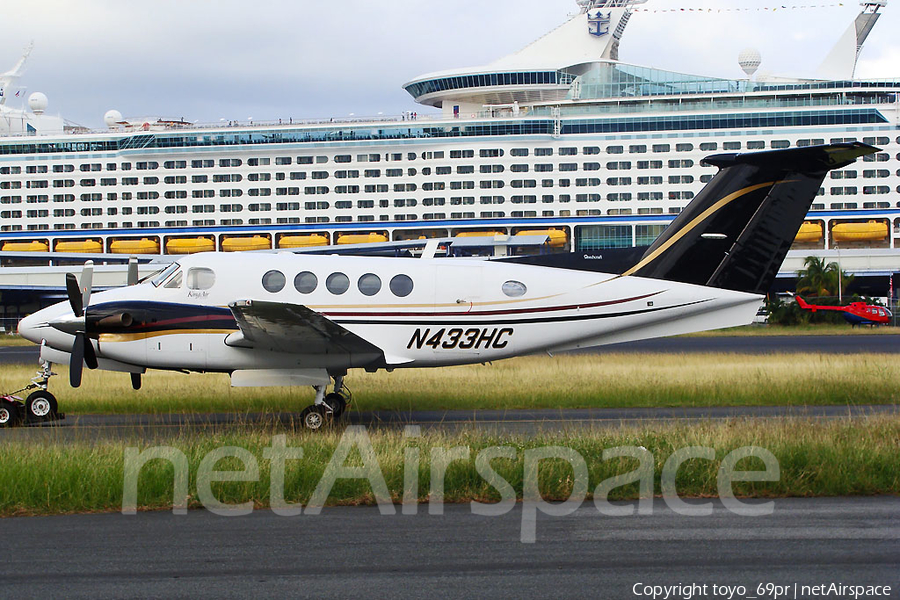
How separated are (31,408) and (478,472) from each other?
32.0 ft

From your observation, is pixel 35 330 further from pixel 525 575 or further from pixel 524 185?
pixel 524 185

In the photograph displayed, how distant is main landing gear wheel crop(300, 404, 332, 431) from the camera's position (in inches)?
575

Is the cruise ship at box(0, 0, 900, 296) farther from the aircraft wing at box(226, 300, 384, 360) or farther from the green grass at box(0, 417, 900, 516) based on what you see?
the green grass at box(0, 417, 900, 516)

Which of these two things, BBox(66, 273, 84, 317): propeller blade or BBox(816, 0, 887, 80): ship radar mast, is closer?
BBox(66, 273, 84, 317): propeller blade

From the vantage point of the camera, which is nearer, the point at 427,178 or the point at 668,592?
the point at 668,592

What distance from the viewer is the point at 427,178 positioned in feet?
215

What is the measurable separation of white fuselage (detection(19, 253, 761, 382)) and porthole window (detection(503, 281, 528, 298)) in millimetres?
20

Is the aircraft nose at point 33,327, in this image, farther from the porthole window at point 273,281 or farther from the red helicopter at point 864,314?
the red helicopter at point 864,314

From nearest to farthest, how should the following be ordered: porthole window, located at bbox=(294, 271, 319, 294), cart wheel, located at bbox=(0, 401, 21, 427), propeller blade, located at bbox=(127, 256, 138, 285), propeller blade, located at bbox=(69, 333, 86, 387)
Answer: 1. propeller blade, located at bbox=(69, 333, 86, 387)
2. cart wheel, located at bbox=(0, 401, 21, 427)
3. porthole window, located at bbox=(294, 271, 319, 294)
4. propeller blade, located at bbox=(127, 256, 138, 285)

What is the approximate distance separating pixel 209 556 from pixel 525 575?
2.63 metres

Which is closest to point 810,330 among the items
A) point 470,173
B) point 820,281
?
point 820,281

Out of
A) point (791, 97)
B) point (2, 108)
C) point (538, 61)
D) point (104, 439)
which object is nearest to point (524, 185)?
point (538, 61)

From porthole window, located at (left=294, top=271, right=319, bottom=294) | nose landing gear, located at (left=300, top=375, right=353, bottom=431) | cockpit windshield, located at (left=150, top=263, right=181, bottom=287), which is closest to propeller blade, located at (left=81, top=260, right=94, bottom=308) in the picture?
cockpit windshield, located at (left=150, top=263, right=181, bottom=287)

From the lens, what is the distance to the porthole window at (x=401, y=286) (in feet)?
51.6
